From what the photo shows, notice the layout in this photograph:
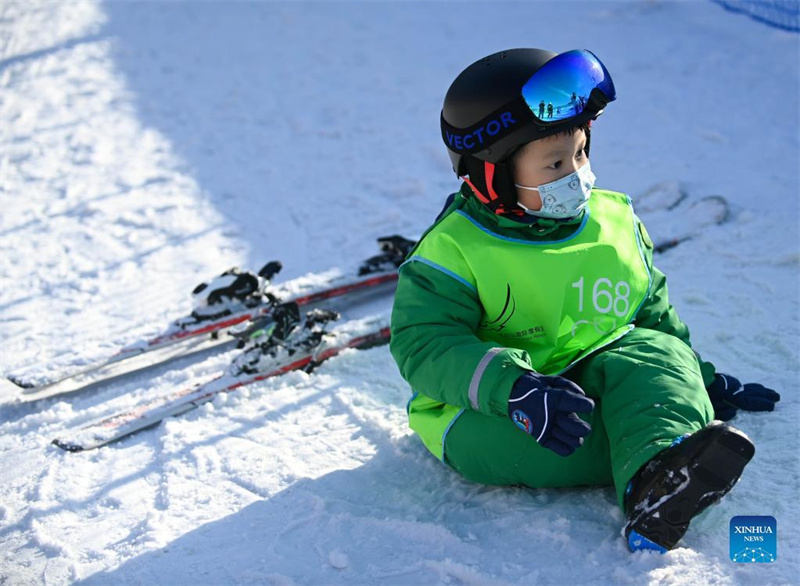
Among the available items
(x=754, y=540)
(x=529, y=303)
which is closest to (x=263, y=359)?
(x=529, y=303)

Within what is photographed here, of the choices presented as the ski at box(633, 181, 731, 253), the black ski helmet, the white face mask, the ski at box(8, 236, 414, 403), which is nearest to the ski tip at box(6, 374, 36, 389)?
the ski at box(8, 236, 414, 403)

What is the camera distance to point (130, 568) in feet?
9.25

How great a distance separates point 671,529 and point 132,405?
101 inches

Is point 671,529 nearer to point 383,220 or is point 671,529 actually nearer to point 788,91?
point 383,220

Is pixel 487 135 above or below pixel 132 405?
above

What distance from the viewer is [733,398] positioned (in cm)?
324

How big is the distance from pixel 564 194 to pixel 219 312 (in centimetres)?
232

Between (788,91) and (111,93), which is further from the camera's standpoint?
(111,93)

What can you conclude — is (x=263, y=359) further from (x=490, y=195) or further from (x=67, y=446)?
(x=490, y=195)

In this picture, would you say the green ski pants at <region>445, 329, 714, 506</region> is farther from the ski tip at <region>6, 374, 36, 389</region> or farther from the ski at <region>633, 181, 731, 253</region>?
the ski at <region>633, 181, 731, 253</region>

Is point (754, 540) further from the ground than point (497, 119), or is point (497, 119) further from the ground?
point (497, 119)

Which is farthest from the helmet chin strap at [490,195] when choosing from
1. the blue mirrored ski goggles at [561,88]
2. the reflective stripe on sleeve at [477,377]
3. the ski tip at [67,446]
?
the ski tip at [67,446]

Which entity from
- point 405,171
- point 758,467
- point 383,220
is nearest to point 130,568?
point 758,467

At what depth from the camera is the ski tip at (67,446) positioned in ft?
11.9
